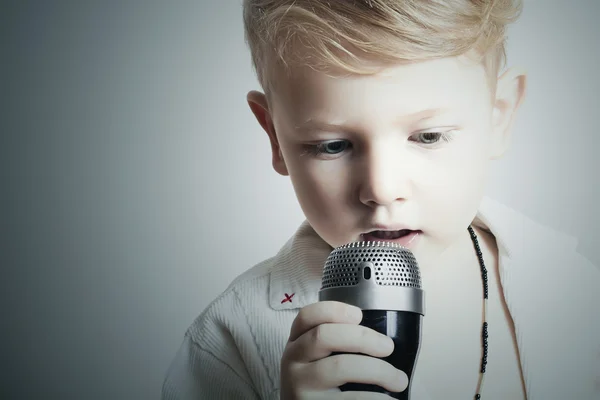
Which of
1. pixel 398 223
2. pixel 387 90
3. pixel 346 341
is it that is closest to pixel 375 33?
pixel 387 90

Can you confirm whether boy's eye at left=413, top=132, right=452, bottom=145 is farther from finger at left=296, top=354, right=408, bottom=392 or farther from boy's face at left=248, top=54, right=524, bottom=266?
finger at left=296, top=354, right=408, bottom=392

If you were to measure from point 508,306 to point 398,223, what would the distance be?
229 millimetres

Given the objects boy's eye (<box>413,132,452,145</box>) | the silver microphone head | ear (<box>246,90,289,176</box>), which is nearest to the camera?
the silver microphone head

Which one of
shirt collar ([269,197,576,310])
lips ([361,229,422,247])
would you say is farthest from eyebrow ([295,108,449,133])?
shirt collar ([269,197,576,310])

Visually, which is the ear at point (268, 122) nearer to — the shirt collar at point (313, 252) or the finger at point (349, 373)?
the shirt collar at point (313, 252)

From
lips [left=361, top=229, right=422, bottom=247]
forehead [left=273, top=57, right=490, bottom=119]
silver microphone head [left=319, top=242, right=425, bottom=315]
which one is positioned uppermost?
forehead [left=273, top=57, right=490, bottom=119]

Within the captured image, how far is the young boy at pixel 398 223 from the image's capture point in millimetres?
668

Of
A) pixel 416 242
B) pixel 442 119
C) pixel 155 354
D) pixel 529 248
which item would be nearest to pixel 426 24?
pixel 442 119

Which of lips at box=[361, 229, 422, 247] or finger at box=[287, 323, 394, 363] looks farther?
lips at box=[361, 229, 422, 247]

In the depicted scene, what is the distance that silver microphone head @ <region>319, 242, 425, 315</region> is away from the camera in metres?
0.59

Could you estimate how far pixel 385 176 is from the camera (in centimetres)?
67

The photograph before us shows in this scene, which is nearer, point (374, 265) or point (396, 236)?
point (374, 265)

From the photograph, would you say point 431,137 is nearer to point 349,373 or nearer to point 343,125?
point 343,125

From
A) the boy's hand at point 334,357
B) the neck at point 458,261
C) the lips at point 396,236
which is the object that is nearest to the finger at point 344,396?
the boy's hand at point 334,357
